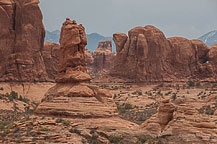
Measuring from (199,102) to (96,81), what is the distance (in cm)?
3544

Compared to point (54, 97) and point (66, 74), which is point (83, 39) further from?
point (54, 97)

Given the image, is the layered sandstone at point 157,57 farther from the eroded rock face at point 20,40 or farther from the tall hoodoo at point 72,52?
the tall hoodoo at point 72,52

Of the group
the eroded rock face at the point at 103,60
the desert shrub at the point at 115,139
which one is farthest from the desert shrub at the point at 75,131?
the eroded rock face at the point at 103,60

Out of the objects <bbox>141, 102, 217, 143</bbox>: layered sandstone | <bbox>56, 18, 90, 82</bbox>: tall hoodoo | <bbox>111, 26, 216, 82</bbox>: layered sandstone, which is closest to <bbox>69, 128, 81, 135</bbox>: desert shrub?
<bbox>141, 102, 217, 143</bbox>: layered sandstone

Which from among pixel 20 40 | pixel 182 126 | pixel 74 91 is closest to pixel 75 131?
pixel 74 91

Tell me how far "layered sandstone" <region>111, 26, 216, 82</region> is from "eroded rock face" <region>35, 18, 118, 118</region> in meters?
47.4

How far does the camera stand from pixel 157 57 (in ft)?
258

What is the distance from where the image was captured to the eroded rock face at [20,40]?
197 ft

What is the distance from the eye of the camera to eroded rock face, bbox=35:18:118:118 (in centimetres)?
2584

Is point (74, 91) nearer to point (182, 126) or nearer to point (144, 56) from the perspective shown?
point (182, 126)

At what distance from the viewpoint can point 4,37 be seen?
198 feet

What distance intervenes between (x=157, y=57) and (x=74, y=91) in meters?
53.7

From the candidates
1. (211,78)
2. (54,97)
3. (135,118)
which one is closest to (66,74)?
(54,97)

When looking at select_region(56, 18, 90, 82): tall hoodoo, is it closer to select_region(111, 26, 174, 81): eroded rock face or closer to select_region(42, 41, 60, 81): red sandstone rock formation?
select_region(42, 41, 60, 81): red sandstone rock formation
